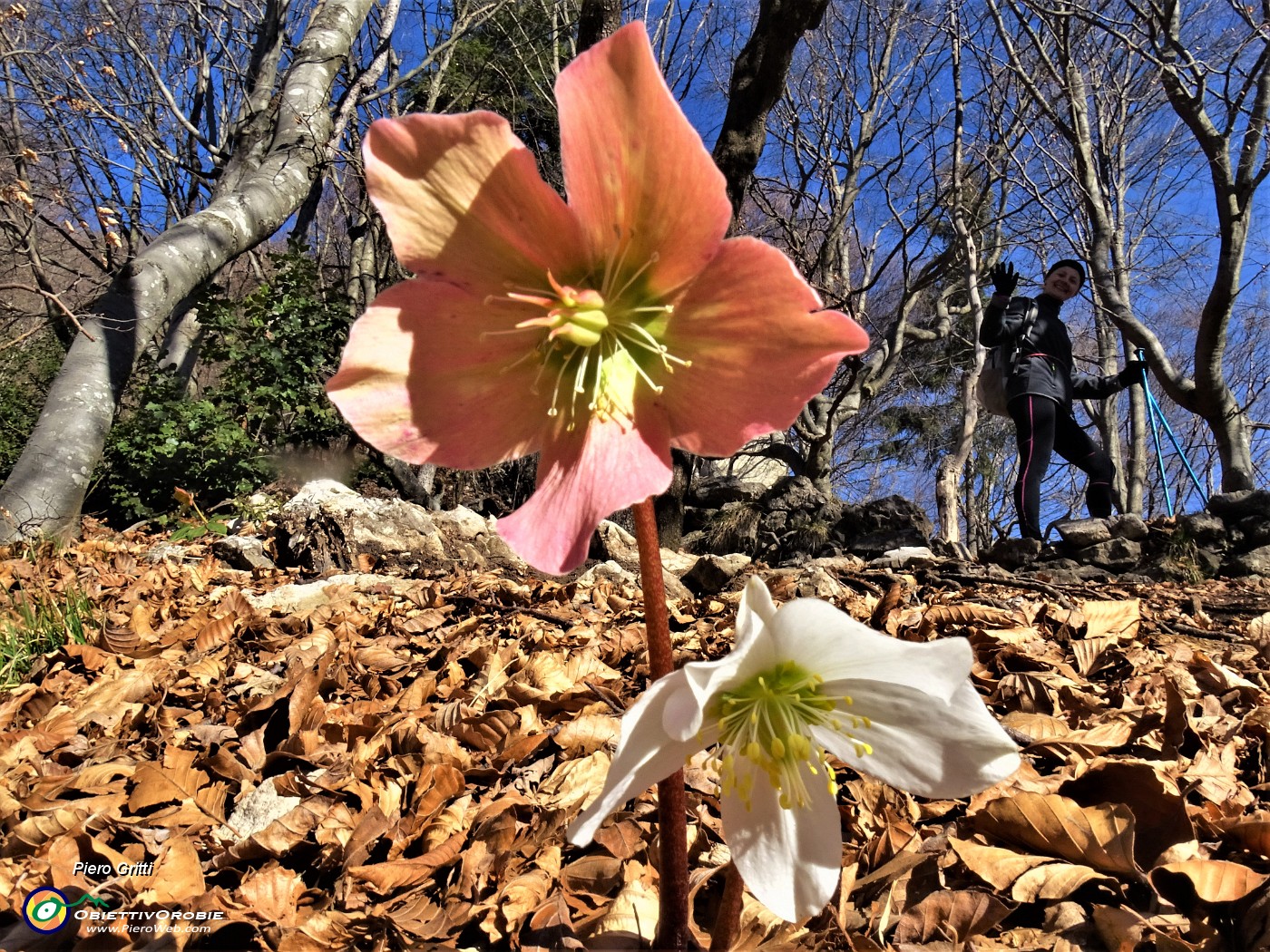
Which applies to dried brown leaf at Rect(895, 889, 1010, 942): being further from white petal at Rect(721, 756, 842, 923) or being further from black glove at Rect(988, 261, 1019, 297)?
black glove at Rect(988, 261, 1019, 297)

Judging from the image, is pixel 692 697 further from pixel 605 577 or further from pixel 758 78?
pixel 758 78

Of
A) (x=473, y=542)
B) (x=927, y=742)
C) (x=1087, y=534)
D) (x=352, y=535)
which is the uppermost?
(x=1087, y=534)

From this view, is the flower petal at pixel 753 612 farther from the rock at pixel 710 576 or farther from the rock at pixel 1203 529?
the rock at pixel 1203 529

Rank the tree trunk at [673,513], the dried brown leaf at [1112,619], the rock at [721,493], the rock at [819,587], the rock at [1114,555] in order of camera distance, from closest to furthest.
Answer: the dried brown leaf at [1112,619]
the rock at [819,587]
the rock at [1114,555]
the tree trunk at [673,513]
the rock at [721,493]

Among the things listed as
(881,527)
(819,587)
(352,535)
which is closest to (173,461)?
(352,535)

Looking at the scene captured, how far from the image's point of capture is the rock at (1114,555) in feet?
18.1

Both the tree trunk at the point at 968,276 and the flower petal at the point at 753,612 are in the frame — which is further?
the tree trunk at the point at 968,276

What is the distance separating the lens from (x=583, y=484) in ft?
2.39

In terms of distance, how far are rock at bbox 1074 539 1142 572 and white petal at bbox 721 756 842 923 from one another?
581cm

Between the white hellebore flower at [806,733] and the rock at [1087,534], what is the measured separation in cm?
597

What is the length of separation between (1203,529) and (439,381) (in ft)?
22.2

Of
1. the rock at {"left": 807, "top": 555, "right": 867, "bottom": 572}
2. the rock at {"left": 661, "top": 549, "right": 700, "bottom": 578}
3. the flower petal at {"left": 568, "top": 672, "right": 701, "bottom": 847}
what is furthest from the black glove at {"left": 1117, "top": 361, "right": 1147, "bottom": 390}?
the flower petal at {"left": 568, "top": 672, "right": 701, "bottom": 847}

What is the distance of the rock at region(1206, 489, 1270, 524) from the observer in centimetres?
579

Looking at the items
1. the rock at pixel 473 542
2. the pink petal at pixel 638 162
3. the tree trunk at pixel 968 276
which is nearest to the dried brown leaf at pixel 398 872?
the pink petal at pixel 638 162
